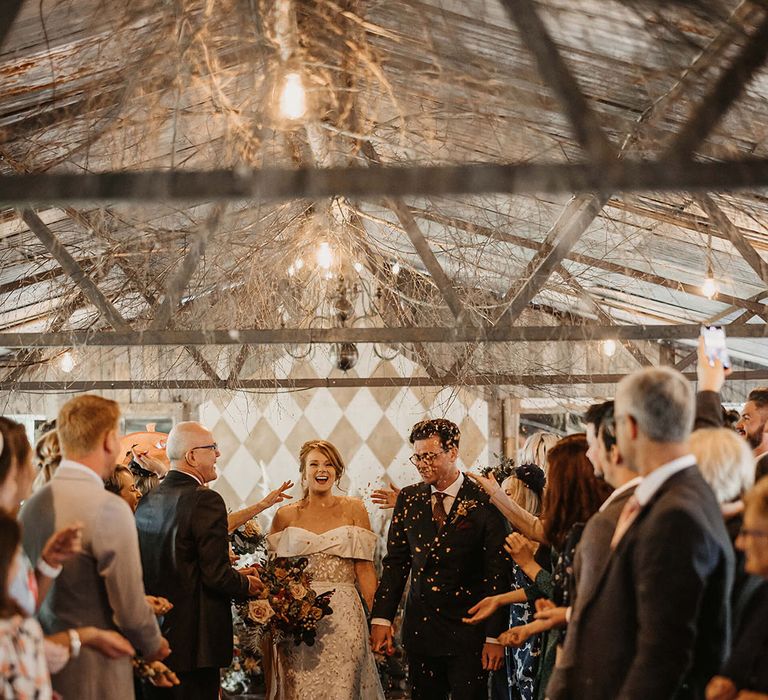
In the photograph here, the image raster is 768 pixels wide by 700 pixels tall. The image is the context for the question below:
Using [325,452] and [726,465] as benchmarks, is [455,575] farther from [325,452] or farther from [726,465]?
[726,465]

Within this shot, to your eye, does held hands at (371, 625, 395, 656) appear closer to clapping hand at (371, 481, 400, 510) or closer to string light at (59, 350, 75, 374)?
clapping hand at (371, 481, 400, 510)

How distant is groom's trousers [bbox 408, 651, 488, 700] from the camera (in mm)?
4320

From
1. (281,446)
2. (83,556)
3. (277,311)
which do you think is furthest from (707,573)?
(281,446)

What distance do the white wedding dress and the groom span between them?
18.4 inches

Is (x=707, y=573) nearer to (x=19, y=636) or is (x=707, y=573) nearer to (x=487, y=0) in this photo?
(x=19, y=636)

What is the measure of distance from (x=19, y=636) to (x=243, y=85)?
7.11ft

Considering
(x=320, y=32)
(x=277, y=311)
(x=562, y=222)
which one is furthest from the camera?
(x=277, y=311)

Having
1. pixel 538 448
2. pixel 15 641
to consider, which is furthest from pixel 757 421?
pixel 15 641

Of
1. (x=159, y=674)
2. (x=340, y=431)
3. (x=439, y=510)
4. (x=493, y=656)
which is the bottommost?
(x=493, y=656)

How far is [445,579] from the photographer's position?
4406mm

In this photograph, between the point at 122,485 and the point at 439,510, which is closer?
the point at 439,510

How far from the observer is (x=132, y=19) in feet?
10.8

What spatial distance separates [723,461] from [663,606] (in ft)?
2.24

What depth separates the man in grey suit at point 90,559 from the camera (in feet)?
9.45
